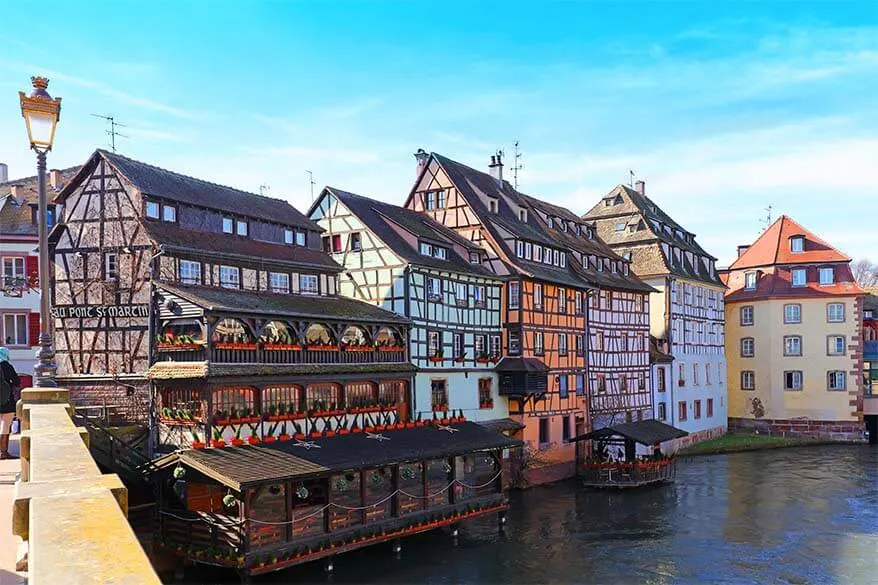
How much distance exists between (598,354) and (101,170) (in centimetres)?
2478

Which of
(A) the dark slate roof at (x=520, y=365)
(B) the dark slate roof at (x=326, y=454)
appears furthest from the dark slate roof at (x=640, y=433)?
(B) the dark slate roof at (x=326, y=454)

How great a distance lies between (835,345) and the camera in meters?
53.4

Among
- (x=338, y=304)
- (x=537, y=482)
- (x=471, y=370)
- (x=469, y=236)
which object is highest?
(x=469, y=236)

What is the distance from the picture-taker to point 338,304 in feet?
98.9

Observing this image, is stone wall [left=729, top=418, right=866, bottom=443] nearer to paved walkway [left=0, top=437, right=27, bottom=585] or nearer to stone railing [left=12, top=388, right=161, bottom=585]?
paved walkway [left=0, top=437, right=27, bottom=585]

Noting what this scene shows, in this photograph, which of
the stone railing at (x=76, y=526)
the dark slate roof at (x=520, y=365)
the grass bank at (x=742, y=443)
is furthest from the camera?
the grass bank at (x=742, y=443)

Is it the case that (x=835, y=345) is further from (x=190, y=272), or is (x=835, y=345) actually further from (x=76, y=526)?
(x=76, y=526)

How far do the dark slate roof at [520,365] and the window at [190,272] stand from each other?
46.1ft

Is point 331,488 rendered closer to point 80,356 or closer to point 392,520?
point 392,520

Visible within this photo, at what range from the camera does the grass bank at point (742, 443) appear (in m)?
47.2

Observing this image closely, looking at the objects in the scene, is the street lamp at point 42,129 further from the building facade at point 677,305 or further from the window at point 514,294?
the building facade at point 677,305

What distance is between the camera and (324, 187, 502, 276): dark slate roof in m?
32.8

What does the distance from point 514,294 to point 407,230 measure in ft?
19.0

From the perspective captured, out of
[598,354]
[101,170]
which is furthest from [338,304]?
[598,354]
